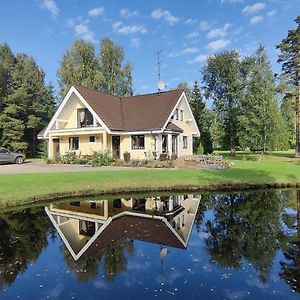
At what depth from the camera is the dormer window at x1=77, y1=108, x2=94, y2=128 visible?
2850 centimetres

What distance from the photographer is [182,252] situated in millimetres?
6918

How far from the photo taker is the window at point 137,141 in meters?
27.3

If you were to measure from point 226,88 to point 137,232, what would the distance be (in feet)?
120

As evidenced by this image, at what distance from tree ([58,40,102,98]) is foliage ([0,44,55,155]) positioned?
416 centimetres

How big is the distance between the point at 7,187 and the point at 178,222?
8103 millimetres

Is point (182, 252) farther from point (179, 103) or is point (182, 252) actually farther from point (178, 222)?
point (179, 103)

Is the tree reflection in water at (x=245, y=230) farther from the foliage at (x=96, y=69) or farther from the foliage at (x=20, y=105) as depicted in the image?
the foliage at (x=96, y=69)

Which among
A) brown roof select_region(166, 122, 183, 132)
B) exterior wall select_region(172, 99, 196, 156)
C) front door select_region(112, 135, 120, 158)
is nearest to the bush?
front door select_region(112, 135, 120, 158)

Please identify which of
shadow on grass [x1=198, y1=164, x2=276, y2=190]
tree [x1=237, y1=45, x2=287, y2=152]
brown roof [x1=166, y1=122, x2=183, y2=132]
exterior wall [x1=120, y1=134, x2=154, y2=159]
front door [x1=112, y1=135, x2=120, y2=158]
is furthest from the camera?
tree [x1=237, y1=45, x2=287, y2=152]

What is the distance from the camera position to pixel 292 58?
35.5m

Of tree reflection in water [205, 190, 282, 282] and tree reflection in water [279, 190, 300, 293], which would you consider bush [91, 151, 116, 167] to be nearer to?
tree reflection in water [205, 190, 282, 282]

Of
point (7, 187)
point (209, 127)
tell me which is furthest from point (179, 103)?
point (7, 187)

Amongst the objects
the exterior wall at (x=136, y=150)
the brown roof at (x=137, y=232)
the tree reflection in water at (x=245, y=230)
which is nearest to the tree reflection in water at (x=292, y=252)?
the tree reflection in water at (x=245, y=230)

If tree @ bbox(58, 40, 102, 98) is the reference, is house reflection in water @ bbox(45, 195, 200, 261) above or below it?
below
